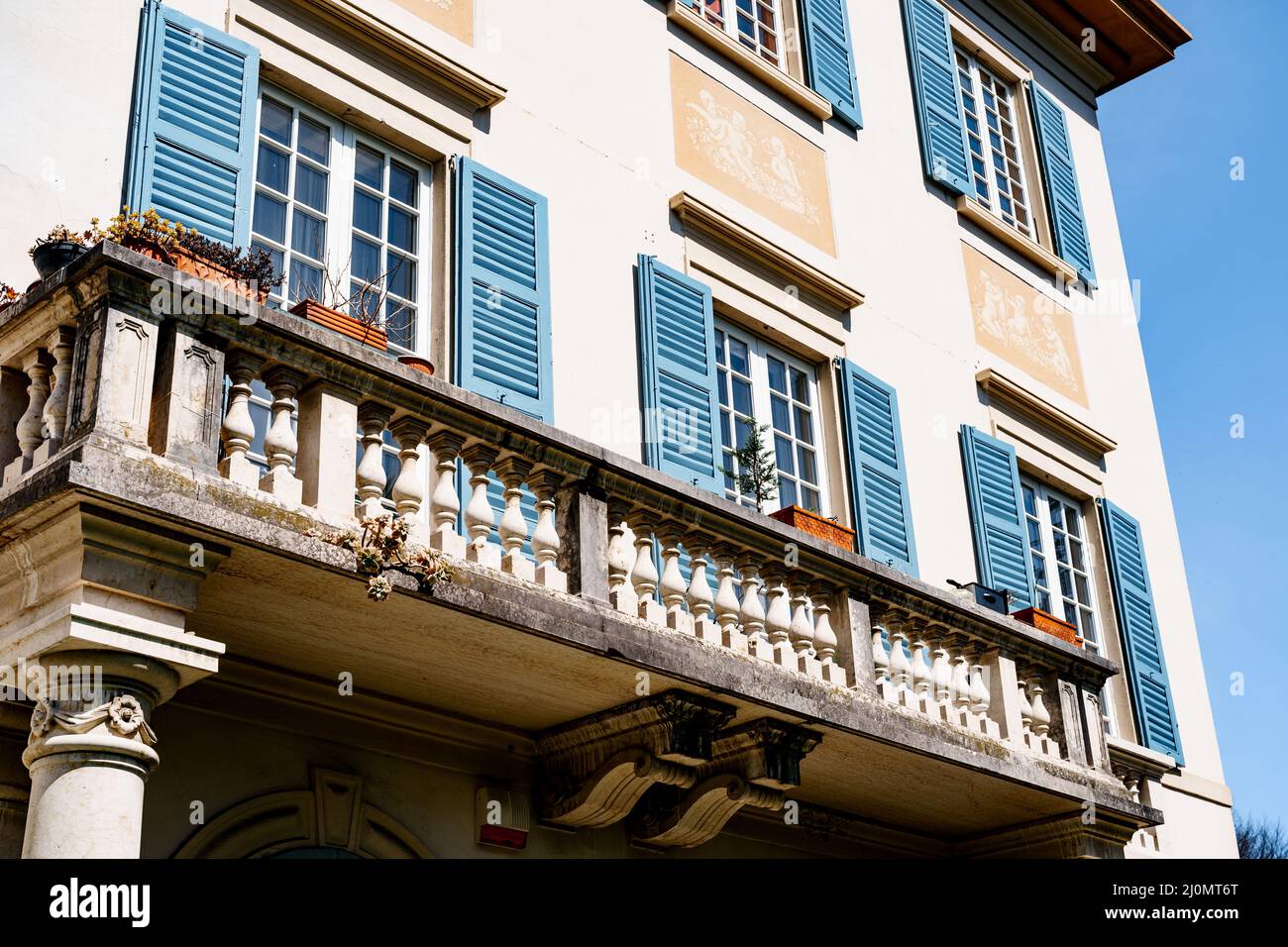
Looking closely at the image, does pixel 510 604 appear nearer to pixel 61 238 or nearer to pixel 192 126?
pixel 61 238

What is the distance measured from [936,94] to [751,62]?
111 inches

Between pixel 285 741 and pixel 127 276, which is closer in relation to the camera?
pixel 127 276

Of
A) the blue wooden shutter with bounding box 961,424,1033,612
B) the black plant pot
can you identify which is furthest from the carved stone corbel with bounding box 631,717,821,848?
the blue wooden shutter with bounding box 961,424,1033,612

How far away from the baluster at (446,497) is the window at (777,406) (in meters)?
3.71

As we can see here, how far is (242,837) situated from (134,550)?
72.7 inches

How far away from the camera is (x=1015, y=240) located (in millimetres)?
13953

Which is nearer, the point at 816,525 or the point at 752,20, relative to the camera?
the point at 816,525

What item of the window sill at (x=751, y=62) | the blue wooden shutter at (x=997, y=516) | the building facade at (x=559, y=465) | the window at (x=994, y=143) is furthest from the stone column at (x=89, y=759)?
the window at (x=994, y=143)

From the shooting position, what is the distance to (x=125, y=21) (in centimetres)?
782

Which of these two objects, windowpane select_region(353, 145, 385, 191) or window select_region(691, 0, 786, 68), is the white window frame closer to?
window select_region(691, 0, 786, 68)

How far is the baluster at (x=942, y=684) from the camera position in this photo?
28.6 ft

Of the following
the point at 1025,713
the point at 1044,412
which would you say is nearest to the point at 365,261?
the point at 1025,713

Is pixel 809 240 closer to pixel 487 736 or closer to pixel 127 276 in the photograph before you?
pixel 487 736
